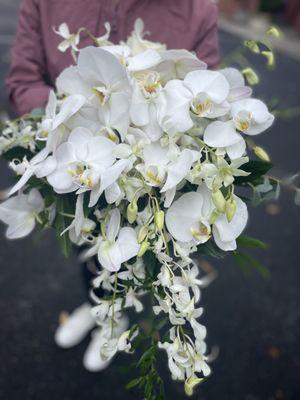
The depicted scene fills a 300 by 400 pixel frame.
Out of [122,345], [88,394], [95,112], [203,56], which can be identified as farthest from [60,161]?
[88,394]

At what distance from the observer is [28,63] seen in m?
1.48

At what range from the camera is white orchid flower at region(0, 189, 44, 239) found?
1.10 metres

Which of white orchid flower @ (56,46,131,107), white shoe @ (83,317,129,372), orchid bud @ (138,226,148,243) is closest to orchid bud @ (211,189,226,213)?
orchid bud @ (138,226,148,243)

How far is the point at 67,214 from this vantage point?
1.02 meters

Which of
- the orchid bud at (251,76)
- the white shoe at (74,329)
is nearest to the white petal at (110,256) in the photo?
the orchid bud at (251,76)

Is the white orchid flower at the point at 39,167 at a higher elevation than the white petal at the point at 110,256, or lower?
higher

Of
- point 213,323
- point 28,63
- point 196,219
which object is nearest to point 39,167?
point 196,219

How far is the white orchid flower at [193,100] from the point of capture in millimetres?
921

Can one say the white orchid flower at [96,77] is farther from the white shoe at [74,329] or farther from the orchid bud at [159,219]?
the white shoe at [74,329]

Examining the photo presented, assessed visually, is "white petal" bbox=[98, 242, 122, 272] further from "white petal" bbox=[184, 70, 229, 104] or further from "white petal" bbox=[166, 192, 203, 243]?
"white petal" bbox=[184, 70, 229, 104]

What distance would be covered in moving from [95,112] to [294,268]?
6.17ft

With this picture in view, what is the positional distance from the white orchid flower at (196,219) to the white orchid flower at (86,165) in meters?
0.14

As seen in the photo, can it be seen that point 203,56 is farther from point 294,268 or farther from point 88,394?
point 294,268

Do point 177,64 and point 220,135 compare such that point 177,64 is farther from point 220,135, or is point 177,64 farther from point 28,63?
point 28,63
